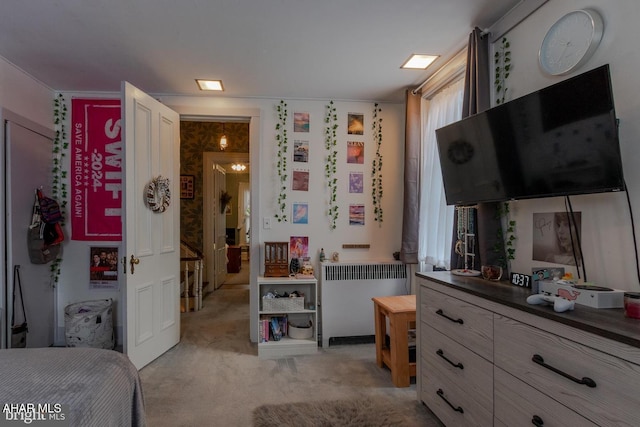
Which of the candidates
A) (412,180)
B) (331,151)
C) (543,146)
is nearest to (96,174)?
(331,151)

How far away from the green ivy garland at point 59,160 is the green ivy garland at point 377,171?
3115 millimetres

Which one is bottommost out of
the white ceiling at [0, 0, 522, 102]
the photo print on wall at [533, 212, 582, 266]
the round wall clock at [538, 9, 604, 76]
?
the photo print on wall at [533, 212, 582, 266]

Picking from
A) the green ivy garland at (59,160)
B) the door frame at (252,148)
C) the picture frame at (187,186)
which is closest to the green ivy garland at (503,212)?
the door frame at (252,148)

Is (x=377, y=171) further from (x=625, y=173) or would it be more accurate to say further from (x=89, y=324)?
(x=89, y=324)

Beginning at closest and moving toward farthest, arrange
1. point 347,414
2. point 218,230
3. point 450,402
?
point 450,402, point 347,414, point 218,230

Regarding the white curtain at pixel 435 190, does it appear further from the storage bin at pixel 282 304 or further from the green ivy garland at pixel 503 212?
the storage bin at pixel 282 304

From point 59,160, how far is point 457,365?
12.6ft

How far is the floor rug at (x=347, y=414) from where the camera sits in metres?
1.94

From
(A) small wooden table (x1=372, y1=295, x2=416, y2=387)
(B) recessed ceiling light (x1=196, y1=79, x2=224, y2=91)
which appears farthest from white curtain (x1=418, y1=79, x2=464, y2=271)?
(B) recessed ceiling light (x1=196, y1=79, x2=224, y2=91)

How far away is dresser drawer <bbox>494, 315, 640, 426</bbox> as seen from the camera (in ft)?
3.08

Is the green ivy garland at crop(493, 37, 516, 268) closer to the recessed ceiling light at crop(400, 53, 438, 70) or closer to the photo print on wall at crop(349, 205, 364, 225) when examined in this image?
the recessed ceiling light at crop(400, 53, 438, 70)

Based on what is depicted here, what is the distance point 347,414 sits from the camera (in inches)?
79.8

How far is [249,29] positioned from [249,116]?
3.97 feet

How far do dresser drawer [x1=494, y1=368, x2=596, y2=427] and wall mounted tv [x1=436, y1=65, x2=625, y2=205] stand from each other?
2.74ft
